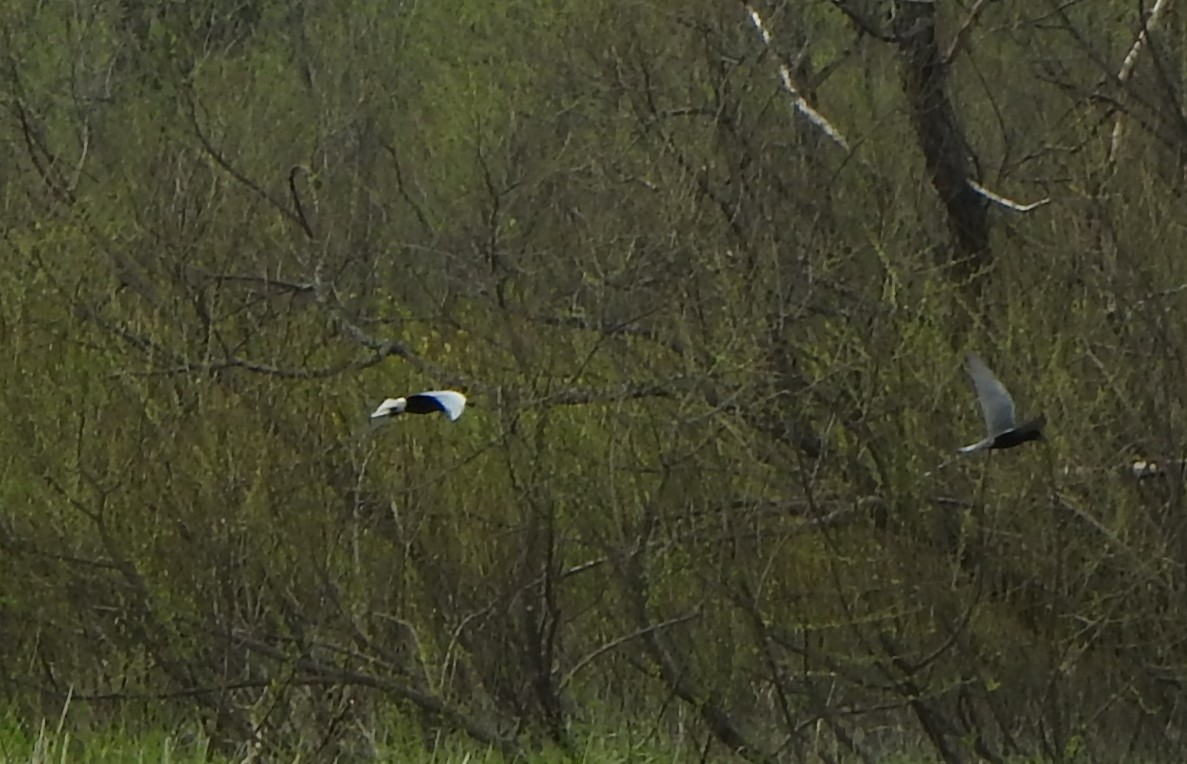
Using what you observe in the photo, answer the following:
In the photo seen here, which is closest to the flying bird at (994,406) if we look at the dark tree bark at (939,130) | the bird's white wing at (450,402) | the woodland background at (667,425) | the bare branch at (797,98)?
the woodland background at (667,425)

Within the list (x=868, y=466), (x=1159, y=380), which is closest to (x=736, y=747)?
(x=868, y=466)

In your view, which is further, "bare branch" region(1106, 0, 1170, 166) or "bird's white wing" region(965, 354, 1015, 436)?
"bare branch" region(1106, 0, 1170, 166)

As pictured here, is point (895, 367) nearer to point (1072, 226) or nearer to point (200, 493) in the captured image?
point (1072, 226)

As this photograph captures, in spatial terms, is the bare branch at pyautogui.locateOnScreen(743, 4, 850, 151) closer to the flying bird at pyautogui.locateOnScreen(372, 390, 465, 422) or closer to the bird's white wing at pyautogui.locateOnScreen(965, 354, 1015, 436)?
the bird's white wing at pyautogui.locateOnScreen(965, 354, 1015, 436)

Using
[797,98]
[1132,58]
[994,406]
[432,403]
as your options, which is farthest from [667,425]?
[1132,58]

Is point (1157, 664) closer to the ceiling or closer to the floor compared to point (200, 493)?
closer to the floor

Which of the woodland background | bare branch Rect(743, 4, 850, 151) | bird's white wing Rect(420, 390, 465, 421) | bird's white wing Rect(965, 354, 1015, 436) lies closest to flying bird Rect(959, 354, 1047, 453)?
bird's white wing Rect(965, 354, 1015, 436)
